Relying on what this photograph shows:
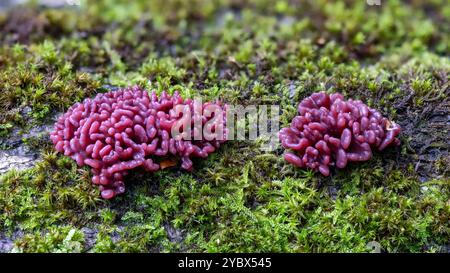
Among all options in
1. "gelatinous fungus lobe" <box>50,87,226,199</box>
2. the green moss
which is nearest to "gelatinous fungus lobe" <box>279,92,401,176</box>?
the green moss

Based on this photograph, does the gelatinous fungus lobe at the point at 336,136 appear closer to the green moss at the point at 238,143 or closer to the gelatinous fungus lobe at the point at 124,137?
the green moss at the point at 238,143

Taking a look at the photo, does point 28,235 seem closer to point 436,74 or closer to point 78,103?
point 78,103

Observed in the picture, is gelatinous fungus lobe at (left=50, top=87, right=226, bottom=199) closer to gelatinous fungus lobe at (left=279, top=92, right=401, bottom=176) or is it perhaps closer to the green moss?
the green moss

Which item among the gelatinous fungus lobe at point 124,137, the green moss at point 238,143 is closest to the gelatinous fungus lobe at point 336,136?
the green moss at point 238,143

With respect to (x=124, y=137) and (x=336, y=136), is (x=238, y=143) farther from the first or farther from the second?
(x=124, y=137)

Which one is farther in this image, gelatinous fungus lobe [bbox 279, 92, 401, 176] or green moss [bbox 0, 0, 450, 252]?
gelatinous fungus lobe [bbox 279, 92, 401, 176]
